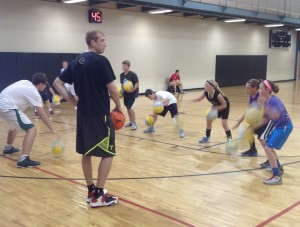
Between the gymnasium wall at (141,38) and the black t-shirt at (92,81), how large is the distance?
979 cm

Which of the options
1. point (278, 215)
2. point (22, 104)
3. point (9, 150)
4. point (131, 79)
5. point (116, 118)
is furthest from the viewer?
point (131, 79)

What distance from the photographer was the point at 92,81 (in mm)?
3539

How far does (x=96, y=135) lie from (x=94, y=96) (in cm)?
41

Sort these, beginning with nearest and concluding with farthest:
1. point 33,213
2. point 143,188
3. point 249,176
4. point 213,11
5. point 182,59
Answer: point 33,213 → point 143,188 → point 249,176 → point 213,11 → point 182,59

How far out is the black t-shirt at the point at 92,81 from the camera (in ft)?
11.5

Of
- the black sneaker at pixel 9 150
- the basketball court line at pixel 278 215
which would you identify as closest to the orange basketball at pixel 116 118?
the basketball court line at pixel 278 215

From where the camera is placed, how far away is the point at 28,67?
507 inches

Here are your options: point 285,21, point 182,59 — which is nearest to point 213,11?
point 182,59

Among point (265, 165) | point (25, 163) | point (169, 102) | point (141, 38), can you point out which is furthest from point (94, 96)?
point (141, 38)

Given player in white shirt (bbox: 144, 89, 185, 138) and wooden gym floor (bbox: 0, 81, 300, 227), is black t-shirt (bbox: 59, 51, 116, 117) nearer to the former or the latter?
wooden gym floor (bbox: 0, 81, 300, 227)

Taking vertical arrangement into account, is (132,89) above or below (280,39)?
below

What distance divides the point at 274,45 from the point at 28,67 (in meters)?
18.3

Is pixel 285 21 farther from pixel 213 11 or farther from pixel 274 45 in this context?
pixel 213 11

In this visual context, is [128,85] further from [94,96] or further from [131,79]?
[94,96]
